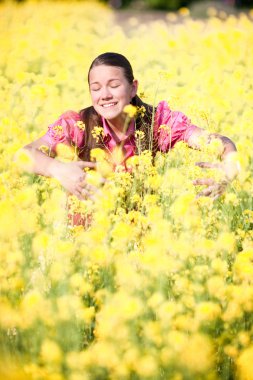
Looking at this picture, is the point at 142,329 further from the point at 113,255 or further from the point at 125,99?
the point at 125,99

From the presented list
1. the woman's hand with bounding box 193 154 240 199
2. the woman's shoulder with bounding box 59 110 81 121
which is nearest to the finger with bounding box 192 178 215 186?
the woman's hand with bounding box 193 154 240 199

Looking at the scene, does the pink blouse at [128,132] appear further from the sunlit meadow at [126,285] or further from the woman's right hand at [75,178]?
the woman's right hand at [75,178]

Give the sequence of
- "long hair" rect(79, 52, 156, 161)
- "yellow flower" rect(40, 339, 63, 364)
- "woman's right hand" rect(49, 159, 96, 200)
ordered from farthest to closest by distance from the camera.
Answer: "long hair" rect(79, 52, 156, 161) < "woman's right hand" rect(49, 159, 96, 200) < "yellow flower" rect(40, 339, 63, 364)

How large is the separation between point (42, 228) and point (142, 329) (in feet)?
2.73

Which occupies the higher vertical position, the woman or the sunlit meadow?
the woman

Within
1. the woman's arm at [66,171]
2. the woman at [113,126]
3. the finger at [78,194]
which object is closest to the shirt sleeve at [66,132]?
the woman at [113,126]

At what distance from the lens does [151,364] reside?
6.80ft

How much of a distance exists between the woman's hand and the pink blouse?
0.45 metres

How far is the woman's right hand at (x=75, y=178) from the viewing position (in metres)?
2.91

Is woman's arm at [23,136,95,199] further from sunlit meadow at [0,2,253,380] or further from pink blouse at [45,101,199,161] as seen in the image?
pink blouse at [45,101,199,161]

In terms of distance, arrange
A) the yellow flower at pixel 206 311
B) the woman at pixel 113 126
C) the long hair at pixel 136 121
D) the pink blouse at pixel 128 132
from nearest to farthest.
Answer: the yellow flower at pixel 206 311
the woman at pixel 113 126
the long hair at pixel 136 121
the pink blouse at pixel 128 132

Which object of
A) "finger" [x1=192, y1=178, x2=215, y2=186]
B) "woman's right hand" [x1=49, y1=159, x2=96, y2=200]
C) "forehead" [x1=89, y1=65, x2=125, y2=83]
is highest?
"forehead" [x1=89, y1=65, x2=125, y2=83]

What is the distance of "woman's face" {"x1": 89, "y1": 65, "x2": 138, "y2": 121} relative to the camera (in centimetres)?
340

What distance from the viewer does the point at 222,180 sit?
3.00m
